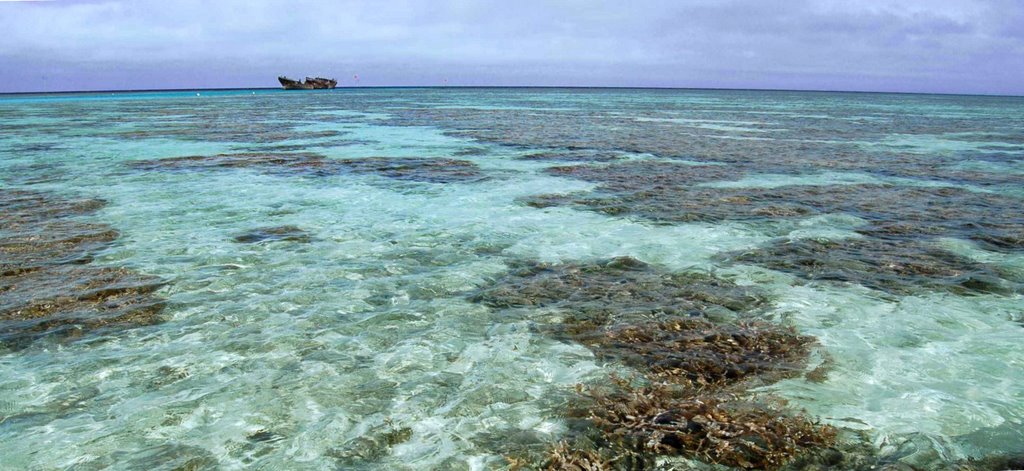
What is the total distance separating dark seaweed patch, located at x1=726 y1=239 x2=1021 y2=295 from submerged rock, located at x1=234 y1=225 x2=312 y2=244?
7610mm

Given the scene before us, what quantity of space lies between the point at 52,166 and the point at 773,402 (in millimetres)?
24012

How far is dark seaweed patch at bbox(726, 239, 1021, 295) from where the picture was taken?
8.70 metres

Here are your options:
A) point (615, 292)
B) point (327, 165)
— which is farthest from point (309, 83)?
point (615, 292)

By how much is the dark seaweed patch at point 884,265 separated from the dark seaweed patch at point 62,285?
8.83m

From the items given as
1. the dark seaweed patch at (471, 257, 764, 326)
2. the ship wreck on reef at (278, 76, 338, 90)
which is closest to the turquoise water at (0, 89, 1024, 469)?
the dark seaweed patch at (471, 257, 764, 326)

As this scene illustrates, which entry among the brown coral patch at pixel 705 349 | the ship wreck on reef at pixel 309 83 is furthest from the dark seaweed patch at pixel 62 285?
the ship wreck on reef at pixel 309 83

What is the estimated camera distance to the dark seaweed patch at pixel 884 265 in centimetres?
870

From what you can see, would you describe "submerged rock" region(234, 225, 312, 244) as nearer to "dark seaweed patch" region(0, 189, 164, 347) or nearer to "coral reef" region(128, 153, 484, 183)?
"dark seaweed patch" region(0, 189, 164, 347)

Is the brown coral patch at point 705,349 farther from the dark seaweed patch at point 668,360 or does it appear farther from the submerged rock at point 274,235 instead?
the submerged rock at point 274,235

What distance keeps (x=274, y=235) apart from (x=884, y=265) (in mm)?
10395

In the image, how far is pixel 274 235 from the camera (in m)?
11.4

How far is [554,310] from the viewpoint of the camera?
307 inches

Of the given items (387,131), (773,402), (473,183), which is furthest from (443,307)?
(387,131)

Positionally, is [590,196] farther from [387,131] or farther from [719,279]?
[387,131]
